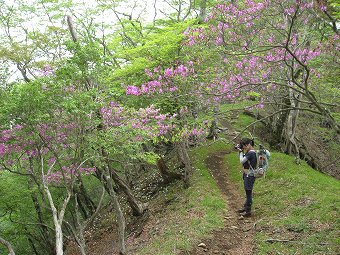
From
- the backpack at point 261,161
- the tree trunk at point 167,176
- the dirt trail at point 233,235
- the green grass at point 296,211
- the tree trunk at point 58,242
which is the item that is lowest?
the dirt trail at point 233,235

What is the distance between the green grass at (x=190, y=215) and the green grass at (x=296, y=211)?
1637 millimetres

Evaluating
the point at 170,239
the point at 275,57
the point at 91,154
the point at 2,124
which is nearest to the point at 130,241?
the point at 170,239

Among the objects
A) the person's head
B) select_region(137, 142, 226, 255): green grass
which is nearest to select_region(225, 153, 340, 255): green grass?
select_region(137, 142, 226, 255): green grass

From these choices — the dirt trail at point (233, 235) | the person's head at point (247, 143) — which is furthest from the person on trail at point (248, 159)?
the dirt trail at point (233, 235)

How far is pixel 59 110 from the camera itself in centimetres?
1041

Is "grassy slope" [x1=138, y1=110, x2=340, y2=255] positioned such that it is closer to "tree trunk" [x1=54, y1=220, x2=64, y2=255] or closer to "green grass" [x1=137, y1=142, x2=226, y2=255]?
"green grass" [x1=137, y1=142, x2=226, y2=255]

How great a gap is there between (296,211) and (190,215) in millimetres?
4140

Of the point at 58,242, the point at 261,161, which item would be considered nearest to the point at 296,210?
the point at 261,161

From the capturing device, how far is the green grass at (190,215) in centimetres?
1055

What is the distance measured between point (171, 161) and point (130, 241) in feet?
26.8

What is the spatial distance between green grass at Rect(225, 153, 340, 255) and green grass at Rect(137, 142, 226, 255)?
5.37 ft

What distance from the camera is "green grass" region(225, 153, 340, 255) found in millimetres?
8945

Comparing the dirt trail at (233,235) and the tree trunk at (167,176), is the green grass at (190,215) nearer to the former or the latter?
the dirt trail at (233,235)

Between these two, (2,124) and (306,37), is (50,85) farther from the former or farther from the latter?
(306,37)
